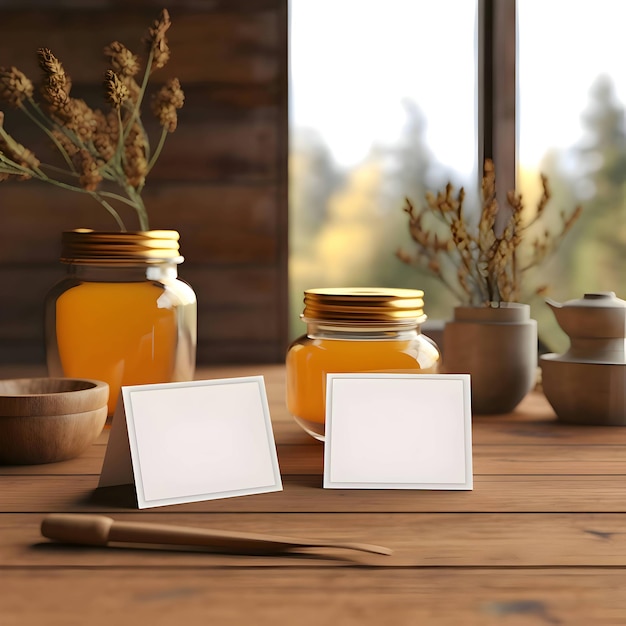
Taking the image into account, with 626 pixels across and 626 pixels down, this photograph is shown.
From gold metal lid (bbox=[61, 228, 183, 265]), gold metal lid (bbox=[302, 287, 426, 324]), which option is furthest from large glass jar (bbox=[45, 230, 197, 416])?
gold metal lid (bbox=[302, 287, 426, 324])

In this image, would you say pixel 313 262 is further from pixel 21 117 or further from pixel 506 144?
pixel 21 117

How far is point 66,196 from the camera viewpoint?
5.09 feet

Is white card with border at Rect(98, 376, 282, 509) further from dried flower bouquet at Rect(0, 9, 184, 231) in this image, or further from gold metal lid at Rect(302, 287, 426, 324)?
dried flower bouquet at Rect(0, 9, 184, 231)

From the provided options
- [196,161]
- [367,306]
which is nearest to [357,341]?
[367,306]

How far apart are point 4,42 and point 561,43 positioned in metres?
1.06

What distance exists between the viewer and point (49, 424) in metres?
0.81

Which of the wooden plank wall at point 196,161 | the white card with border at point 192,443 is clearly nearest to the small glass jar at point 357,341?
the white card with border at point 192,443

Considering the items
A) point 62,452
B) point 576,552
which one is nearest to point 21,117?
point 62,452

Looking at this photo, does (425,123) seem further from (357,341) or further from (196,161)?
(357,341)

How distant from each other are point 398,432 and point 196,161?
0.93 meters

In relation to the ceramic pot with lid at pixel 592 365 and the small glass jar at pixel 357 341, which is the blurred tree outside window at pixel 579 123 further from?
the small glass jar at pixel 357 341

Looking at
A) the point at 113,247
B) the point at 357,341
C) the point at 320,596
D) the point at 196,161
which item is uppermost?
the point at 196,161

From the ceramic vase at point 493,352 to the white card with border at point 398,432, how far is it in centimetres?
33

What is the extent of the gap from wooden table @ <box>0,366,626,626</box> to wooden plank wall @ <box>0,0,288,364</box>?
0.77 meters
